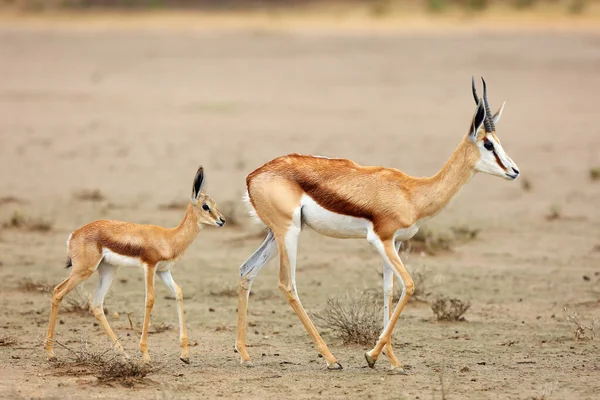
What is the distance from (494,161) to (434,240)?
17.2ft

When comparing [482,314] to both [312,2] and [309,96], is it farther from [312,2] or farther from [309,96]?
[312,2]

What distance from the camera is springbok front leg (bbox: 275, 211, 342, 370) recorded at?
28.1ft

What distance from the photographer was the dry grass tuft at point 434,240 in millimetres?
13515

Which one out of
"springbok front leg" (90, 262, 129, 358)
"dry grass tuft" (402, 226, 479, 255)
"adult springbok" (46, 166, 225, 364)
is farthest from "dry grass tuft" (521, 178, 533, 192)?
"springbok front leg" (90, 262, 129, 358)

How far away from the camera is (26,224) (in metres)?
14.7

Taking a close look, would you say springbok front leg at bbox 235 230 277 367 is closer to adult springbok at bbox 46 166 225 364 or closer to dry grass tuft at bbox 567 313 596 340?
adult springbok at bbox 46 166 225 364

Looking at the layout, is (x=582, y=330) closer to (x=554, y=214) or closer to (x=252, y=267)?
(x=252, y=267)

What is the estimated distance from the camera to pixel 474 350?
373 inches

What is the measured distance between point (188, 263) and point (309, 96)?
13200mm

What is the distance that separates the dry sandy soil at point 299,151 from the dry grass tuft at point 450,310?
3.5 inches

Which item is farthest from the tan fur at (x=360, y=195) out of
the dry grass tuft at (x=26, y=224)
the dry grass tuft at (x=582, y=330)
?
the dry grass tuft at (x=26, y=224)

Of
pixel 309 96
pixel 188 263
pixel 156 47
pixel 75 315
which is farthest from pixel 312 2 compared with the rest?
pixel 75 315

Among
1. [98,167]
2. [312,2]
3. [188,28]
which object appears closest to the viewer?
[98,167]

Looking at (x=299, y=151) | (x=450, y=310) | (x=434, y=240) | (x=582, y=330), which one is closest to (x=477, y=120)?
(x=582, y=330)
